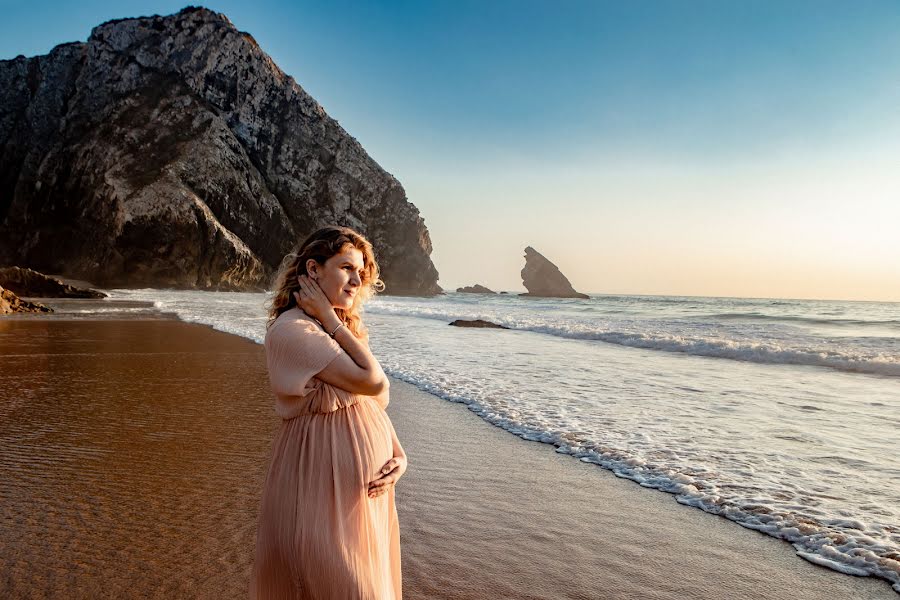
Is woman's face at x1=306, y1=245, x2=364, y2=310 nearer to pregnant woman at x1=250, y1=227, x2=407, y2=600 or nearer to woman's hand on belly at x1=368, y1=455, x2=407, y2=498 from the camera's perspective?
pregnant woman at x1=250, y1=227, x2=407, y2=600

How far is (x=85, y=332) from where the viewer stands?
15.3 meters

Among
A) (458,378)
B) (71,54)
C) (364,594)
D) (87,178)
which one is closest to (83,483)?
(364,594)

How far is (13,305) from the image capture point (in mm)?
21422

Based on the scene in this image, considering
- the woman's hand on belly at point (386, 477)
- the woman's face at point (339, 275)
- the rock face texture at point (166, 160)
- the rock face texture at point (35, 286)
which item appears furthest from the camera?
the rock face texture at point (166, 160)

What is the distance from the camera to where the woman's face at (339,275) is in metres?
2.12

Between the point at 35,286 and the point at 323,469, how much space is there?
41678 millimetres

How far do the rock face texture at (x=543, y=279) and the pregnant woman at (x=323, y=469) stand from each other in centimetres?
12569

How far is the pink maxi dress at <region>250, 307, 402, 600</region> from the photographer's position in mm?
1836

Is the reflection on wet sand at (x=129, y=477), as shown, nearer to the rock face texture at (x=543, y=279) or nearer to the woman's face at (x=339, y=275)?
the woman's face at (x=339, y=275)

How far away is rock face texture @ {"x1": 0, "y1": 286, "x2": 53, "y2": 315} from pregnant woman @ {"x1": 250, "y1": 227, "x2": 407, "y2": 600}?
Answer: 967 inches

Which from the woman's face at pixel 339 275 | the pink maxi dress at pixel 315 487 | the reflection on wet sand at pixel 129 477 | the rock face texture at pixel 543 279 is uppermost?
the rock face texture at pixel 543 279

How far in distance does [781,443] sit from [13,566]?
6.45m

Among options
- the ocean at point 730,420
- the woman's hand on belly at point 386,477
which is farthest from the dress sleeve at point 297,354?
the ocean at point 730,420

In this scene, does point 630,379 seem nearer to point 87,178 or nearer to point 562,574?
point 562,574
